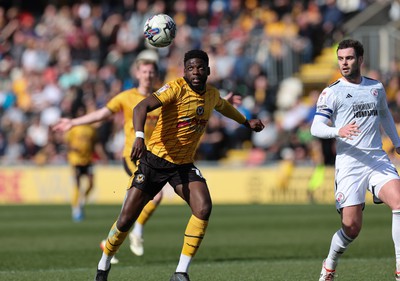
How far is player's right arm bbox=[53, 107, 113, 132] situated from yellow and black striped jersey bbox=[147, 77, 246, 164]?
2810 mm

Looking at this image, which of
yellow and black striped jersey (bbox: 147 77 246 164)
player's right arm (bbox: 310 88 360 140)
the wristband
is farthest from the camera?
yellow and black striped jersey (bbox: 147 77 246 164)

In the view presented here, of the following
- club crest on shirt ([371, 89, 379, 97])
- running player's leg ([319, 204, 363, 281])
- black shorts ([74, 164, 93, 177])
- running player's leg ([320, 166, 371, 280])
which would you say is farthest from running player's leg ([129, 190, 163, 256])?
black shorts ([74, 164, 93, 177])

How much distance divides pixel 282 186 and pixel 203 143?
9.92ft

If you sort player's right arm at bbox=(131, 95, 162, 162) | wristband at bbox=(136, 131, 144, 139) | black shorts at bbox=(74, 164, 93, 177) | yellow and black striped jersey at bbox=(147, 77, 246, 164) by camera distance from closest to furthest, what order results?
player's right arm at bbox=(131, 95, 162, 162) → wristband at bbox=(136, 131, 144, 139) → yellow and black striped jersey at bbox=(147, 77, 246, 164) → black shorts at bbox=(74, 164, 93, 177)

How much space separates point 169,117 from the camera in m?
9.29

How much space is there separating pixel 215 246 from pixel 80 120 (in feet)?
13.3

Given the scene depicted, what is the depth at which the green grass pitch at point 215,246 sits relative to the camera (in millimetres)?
11062

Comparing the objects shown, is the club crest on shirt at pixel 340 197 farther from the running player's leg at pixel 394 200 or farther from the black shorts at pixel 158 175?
the black shorts at pixel 158 175

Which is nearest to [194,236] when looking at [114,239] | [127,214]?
[127,214]

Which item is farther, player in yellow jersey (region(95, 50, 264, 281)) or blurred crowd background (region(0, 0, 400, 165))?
blurred crowd background (region(0, 0, 400, 165))

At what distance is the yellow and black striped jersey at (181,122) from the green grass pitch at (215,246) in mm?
1817

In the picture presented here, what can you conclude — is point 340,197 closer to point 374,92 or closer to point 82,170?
point 374,92

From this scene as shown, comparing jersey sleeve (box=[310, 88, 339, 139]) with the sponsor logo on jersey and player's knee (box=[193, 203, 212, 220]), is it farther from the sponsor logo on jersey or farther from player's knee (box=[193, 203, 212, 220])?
player's knee (box=[193, 203, 212, 220])

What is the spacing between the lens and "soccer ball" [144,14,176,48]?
10200 mm
